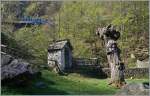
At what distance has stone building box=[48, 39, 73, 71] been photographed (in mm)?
25928

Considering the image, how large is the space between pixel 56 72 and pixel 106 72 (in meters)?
4.94

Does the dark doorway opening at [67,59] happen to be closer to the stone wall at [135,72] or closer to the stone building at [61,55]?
the stone building at [61,55]

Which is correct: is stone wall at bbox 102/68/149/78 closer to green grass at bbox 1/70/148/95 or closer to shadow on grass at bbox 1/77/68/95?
green grass at bbox 1/70/148/95

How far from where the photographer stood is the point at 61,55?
26.5 metres

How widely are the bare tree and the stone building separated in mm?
6006

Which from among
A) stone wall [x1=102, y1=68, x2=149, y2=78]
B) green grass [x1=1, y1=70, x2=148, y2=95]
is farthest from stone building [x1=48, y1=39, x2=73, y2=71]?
green grass [x1=1, y1=70, x2=148, y2=95]

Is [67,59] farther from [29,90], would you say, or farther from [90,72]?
[29,90]

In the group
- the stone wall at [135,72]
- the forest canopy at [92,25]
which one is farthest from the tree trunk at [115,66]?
the forest canopy at [92,25]

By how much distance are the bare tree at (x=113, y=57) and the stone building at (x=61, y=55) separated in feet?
Answer: 19.7

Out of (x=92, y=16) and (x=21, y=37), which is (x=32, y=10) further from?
(x=21, y=37)

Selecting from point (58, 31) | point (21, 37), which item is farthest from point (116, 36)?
point (58, 31)

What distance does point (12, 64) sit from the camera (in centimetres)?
1559

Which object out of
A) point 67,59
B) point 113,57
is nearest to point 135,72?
point 67,59

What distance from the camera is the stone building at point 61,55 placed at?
1021 inches
